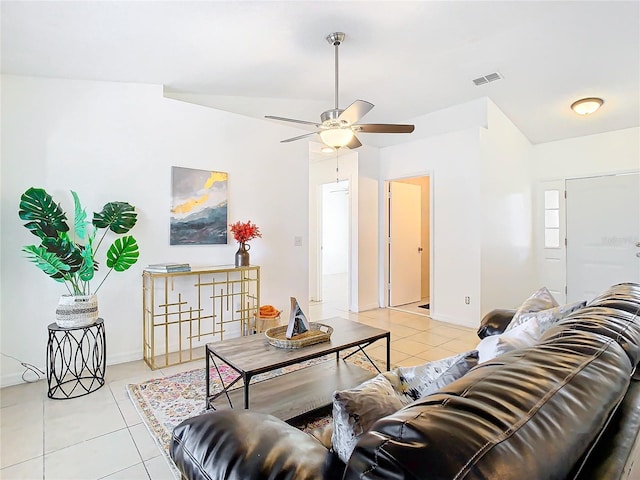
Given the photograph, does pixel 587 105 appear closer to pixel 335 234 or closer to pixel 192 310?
pixel 192 310

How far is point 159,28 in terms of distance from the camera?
2.35 m

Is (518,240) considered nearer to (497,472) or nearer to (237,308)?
(237,308)

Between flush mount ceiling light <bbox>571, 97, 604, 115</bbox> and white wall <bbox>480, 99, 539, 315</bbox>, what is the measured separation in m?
0.79

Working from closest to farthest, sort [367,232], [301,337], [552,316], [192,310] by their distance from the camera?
[552,316], [301,337], [192,310], [367,232]

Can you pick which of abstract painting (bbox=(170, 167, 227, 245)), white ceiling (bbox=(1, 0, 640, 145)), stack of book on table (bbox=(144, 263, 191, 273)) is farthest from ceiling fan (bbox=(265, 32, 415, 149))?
stack of book on table (bbox=(144, 263, 191, 273))

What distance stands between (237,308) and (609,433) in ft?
11.6

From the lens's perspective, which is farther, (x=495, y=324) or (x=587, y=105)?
(x=587, y=105)

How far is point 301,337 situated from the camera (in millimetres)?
2242

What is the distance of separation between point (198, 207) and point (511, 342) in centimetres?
312

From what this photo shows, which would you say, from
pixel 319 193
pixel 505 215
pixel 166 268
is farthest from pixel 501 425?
pixel 319 193

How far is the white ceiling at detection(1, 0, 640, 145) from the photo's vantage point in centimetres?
226

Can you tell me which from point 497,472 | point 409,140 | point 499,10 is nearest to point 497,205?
point 409,140

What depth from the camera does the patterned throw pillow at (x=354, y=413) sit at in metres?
0.83

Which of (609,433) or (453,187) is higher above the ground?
(453,187)
